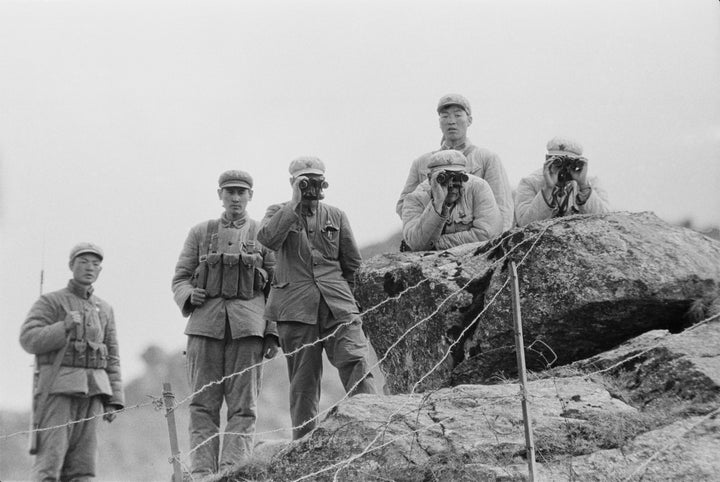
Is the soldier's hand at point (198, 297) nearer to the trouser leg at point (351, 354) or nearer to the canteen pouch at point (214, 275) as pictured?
the canteen pouch at point (214, 275)

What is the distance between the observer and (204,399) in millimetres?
9297

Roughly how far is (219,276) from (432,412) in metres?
3.62

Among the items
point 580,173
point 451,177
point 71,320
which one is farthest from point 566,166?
point 71,320

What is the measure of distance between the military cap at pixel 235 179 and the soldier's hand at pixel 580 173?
2639mm

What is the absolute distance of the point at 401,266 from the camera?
8.70 metres

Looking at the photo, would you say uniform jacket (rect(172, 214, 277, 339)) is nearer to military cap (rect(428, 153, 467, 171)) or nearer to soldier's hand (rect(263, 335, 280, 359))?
soldier's hand (rect(263, 335, 280, 359))

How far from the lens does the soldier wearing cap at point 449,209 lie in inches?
356

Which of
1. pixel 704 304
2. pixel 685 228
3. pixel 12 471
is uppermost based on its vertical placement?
pixel 685 228

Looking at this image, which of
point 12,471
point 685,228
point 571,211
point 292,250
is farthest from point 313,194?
point 12,471

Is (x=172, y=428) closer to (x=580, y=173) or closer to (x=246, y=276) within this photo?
(x=246, y=276)

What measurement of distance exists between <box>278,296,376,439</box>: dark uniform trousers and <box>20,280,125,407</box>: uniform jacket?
2.26 m

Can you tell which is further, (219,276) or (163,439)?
(163,439)

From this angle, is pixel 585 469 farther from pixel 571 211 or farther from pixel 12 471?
pixel 12 471

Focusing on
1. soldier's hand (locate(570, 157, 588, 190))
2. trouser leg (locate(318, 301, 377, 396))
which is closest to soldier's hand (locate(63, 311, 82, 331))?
trouser leg (locate(318, 301, 377, 396))
